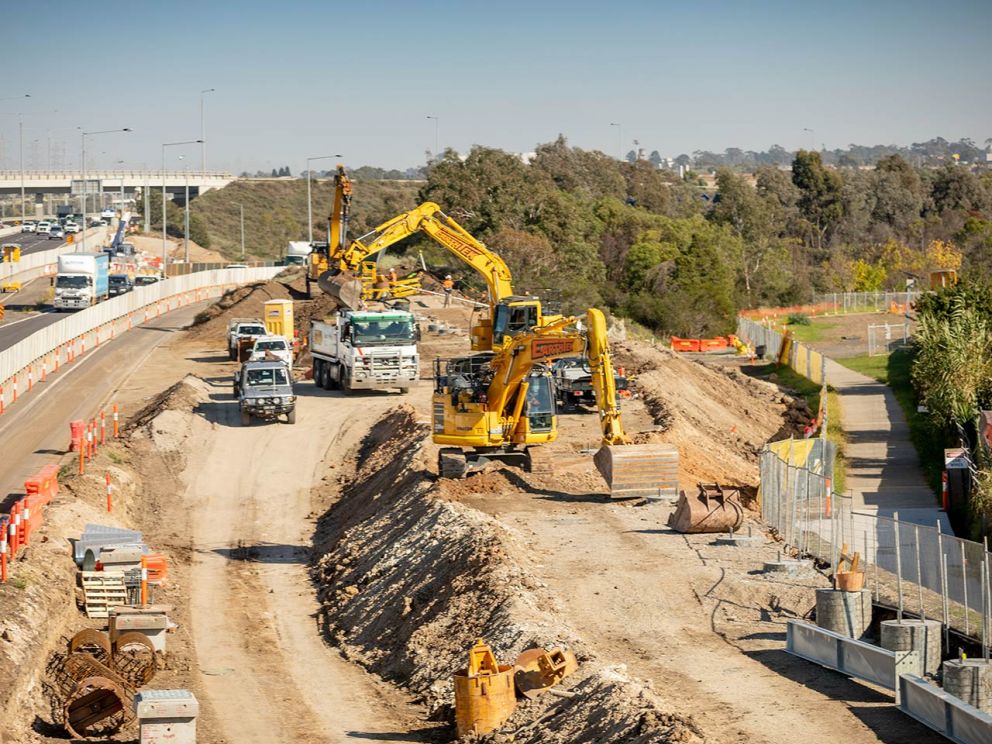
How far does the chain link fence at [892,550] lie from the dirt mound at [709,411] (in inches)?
284

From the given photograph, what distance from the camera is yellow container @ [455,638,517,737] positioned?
65.9 ft

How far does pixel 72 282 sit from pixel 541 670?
69.5 m

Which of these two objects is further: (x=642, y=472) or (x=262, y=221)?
(x=262, y=221)

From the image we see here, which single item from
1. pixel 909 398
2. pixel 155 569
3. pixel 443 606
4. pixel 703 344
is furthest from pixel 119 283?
pixel 443 606

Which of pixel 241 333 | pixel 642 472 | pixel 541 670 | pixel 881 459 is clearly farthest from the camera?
pixel 241 333

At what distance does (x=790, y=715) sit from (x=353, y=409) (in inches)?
1308

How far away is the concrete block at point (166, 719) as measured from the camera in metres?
20.2

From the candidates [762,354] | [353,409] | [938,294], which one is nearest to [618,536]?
[353,409]

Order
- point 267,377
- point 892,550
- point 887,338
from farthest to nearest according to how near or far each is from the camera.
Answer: point 887,338, point 267,377, point 892,550

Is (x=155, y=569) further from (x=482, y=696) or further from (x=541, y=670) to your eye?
(x=541, y=670)

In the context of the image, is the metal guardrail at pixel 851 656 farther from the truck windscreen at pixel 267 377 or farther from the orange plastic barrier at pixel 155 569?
the truck windscreen at pixel 267 377

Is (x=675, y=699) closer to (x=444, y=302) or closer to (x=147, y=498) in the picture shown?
(x=147, y=498)

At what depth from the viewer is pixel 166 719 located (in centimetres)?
2022

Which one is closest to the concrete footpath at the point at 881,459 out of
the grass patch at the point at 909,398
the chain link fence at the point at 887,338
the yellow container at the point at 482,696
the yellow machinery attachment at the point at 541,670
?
the grass patch at the point at 909,398
